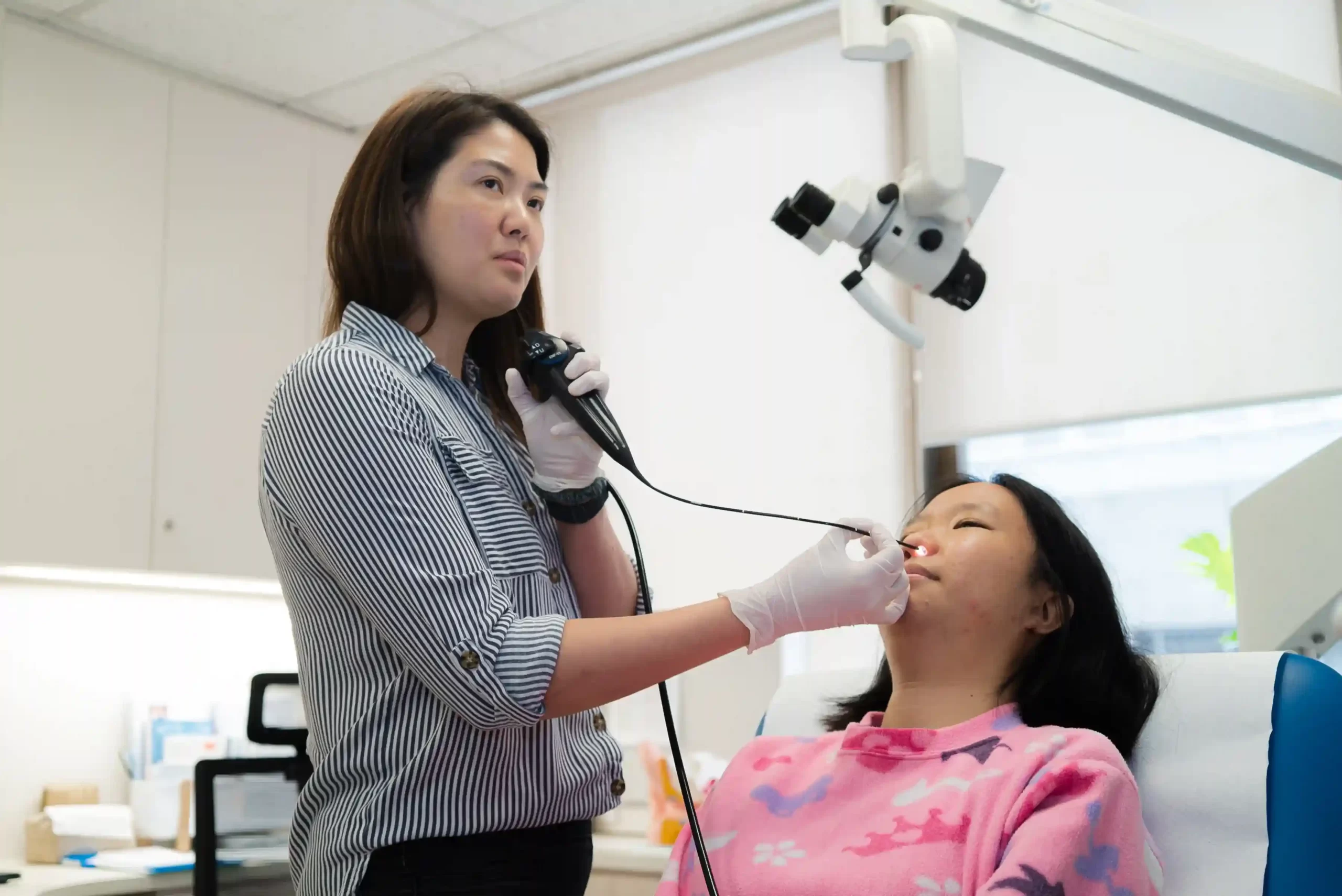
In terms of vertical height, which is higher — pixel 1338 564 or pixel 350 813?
pixel 1338 564

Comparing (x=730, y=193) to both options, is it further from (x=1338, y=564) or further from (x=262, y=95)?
(x=1338, y=564)

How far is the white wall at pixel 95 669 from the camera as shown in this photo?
296cm

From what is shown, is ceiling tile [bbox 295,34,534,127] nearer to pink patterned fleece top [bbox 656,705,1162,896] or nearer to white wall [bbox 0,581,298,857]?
white wall [bbox 0,581,298,857]

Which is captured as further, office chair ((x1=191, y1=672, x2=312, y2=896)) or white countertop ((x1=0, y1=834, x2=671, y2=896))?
white countertop ((x1=0, y1=834, x2=671, y2=896))

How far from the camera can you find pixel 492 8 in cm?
294

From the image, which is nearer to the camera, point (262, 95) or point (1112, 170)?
point (1112, 170)

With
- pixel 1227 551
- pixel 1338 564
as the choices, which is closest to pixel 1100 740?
pixel 1338 564

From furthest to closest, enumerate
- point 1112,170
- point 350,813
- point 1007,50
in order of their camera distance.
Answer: point 1007,50
point 1112,170
point 350,813

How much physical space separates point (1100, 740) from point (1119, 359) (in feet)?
5.36

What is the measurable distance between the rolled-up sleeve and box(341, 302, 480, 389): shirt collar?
4.0 inches

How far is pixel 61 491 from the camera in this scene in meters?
2.72

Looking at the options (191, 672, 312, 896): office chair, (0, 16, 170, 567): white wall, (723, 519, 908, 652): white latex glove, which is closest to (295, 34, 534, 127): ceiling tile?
(0, 16, 170, 567): white wall

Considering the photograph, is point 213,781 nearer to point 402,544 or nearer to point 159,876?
point 159,876

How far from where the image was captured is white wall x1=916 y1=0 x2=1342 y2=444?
8.14 ft
